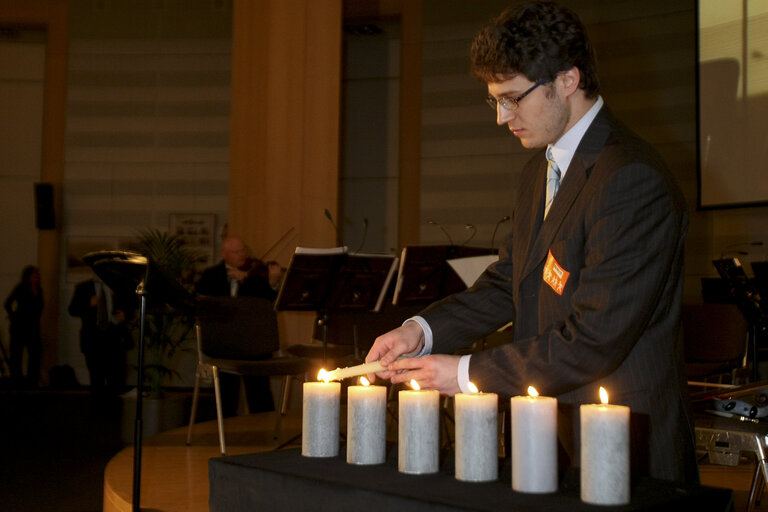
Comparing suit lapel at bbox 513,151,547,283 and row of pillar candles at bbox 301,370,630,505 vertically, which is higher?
suit lapel at bbox 513,151,547,283

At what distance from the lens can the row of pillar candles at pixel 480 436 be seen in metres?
1.03

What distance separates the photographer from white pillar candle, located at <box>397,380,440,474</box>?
1198 millimetres

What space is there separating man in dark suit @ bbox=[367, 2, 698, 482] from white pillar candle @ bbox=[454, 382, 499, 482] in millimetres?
228

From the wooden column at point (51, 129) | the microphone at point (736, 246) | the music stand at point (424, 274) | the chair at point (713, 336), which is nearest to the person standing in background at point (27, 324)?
the wooden column at point (51, 129)

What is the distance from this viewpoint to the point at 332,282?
5.16 metres

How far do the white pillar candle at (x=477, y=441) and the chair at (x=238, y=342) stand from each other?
12.0ft

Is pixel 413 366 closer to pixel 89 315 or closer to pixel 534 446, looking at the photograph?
pixel 534 446

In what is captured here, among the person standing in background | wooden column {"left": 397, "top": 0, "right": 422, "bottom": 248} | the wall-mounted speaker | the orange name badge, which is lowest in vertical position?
the person standing in background

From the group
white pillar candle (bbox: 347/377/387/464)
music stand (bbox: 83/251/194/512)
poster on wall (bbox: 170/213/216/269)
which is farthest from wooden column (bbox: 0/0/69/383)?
→ white pillar candle (bbox: 347/377/387/464)

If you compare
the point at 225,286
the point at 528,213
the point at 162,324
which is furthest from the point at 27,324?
the point at 528,213

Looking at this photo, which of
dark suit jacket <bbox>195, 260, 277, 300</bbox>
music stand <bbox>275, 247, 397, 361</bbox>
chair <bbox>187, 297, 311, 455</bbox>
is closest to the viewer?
chair <bbox>187, 297, 311, 455</bbox>

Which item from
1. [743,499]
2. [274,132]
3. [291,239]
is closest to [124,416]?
[291,239]

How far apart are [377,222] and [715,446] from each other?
7.29 meters

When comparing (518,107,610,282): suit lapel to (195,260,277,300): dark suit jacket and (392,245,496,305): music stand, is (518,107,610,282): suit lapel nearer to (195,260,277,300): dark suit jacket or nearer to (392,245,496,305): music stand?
(392,245,496,305): music stand
